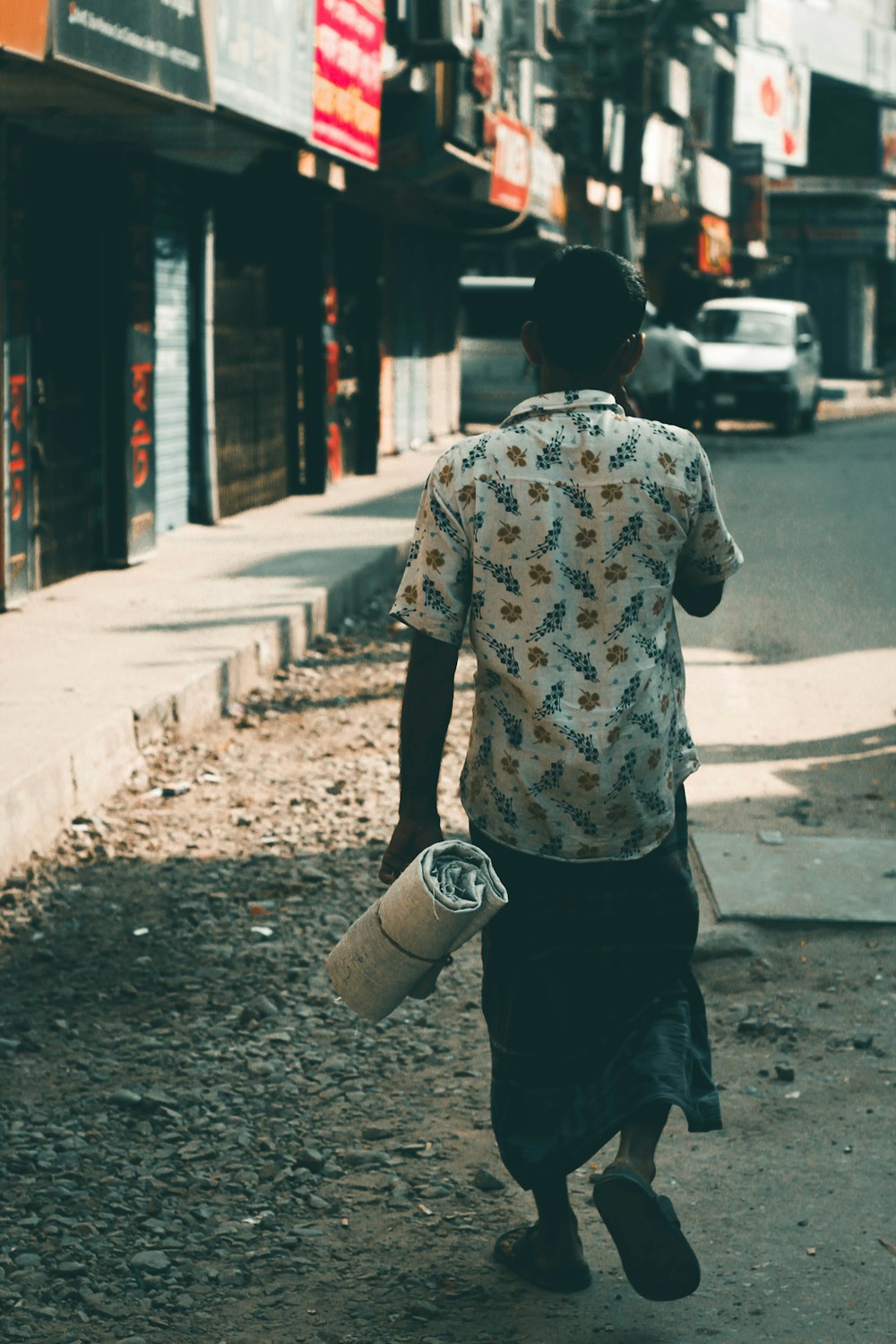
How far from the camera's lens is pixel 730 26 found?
4391 cm

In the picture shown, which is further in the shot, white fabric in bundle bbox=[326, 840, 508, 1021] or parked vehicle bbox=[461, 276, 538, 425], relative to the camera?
parked vehicle bbox=[461, 276, 538, 425]

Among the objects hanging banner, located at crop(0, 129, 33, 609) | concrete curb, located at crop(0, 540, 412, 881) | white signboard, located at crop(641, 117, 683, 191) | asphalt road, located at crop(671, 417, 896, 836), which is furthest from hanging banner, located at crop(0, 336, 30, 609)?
white signboard, located at crop(641, 117, 683, 191)

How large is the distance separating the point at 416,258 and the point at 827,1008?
Result: 18.5 metres

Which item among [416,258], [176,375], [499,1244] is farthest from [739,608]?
[416,258]

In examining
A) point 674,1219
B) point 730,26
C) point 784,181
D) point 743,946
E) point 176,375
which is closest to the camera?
point 674,1219

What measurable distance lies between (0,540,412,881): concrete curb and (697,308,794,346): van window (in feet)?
57.6

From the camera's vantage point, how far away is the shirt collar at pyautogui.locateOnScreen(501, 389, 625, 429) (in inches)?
118

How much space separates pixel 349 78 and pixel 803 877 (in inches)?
358

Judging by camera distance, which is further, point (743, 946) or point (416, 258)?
point (416, 258)

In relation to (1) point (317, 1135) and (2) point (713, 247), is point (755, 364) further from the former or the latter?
(1) point (317, 1135)

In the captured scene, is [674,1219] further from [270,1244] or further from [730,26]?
[730,26]

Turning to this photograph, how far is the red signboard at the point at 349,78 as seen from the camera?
12.2 meters

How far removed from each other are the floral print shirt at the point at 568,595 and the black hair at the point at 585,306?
0.27ft

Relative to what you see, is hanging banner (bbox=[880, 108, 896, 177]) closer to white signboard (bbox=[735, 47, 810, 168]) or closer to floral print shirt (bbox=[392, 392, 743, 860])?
white signboard (bbox=[735, 47, 810, 168])
